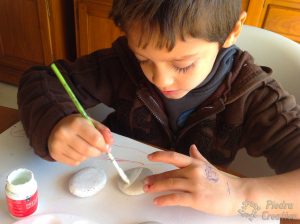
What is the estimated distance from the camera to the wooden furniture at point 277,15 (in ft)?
4.81

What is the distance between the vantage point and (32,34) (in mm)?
1839

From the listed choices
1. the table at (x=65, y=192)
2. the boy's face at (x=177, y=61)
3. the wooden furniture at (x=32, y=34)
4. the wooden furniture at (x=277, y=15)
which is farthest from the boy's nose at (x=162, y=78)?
the wooden furniture at (x=32, y=34)

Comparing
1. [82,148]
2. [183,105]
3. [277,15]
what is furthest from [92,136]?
[277,15]

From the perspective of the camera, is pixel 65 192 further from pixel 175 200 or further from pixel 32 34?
pixel 32 34

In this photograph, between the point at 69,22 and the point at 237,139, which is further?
the point at 69,22

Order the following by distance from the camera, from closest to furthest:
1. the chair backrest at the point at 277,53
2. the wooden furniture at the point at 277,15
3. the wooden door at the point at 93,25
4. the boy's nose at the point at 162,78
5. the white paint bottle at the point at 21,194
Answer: the white paint bottle at the point at 21,194 → the boy's nose at the point at 162,78 → the chair backrest at the point at 277,53 → the wooden furniture at the point at 277,15 → the wooden door at the point at 93,25

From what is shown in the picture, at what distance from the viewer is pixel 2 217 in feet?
1.72

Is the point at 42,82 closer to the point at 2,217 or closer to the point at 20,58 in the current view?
the point at 2,217

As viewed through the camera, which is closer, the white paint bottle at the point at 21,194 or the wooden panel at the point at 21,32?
the white paint bottle at the point at 21,194

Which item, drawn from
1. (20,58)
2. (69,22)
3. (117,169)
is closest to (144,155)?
(117,169)

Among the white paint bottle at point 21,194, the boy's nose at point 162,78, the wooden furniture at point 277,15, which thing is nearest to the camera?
the white paint bottle at point 21,194

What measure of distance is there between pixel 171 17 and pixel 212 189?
0.28 metres

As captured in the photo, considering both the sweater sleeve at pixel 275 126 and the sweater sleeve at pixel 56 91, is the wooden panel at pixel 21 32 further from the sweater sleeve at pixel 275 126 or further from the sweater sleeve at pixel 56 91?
the sweater sleeve at pixel 275 126

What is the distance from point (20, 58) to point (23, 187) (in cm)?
161
